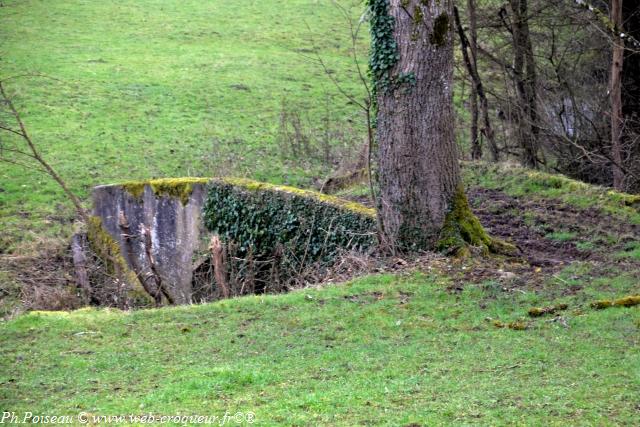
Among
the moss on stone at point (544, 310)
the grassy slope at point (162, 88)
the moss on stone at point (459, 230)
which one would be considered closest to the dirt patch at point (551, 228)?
the moss on stone at point (459, 230)

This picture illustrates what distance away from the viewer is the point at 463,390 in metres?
6.39

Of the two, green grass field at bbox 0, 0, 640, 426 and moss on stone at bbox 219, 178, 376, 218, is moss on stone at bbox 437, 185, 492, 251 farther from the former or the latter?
moss on stone at bbox 219, 178, 376, 218

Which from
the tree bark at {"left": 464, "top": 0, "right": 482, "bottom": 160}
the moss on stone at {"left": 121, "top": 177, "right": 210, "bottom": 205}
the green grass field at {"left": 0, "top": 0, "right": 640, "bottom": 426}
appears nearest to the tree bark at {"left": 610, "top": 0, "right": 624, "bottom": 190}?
the green grass field at {"left": 0, "top": 0, "right": 640, "bottom": 426}

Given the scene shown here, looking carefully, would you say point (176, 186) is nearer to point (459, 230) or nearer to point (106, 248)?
point (106, 248)

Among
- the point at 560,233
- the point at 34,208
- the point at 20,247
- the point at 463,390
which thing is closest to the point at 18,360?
the point at 463,390

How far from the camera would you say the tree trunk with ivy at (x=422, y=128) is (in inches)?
431

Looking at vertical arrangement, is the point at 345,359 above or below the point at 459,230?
below

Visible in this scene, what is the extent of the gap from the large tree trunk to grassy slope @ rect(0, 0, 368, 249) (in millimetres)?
5600

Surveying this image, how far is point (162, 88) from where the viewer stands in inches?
1142

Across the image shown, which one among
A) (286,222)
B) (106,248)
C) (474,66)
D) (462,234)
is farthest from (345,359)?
(474,66)

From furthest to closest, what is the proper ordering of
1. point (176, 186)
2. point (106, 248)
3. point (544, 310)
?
point (106, 248) → point (176, 186) → point (544, 310)

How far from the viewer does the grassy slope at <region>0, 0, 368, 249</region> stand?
21.8 meters

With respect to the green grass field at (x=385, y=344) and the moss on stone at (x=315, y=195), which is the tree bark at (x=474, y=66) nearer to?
the green grass field at (x=385, y=344)

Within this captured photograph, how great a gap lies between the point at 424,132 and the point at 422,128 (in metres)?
0.06
